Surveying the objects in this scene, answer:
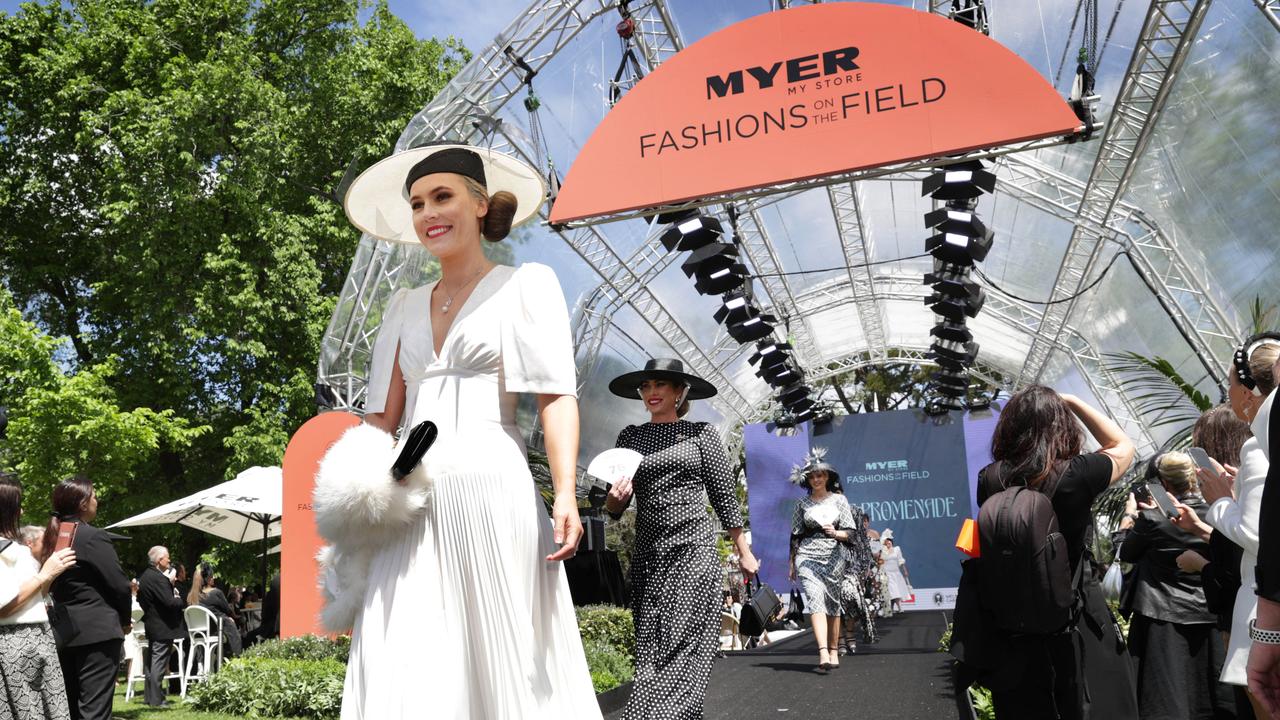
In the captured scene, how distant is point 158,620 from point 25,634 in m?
5.30

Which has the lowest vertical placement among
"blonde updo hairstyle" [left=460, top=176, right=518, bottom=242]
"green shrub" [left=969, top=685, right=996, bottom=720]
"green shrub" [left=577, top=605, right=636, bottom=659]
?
"green shrub" [left=969, top=685, right=996, bottom=720]

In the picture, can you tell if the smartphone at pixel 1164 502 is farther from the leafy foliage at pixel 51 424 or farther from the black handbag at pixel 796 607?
the leafy foliage at pixel 51 424

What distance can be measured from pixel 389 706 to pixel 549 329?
967 mm

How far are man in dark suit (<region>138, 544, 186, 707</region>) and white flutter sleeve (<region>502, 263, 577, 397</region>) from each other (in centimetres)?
675

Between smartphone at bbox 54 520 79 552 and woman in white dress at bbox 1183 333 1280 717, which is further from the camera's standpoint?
smartphone at bbox 54 520 79 552

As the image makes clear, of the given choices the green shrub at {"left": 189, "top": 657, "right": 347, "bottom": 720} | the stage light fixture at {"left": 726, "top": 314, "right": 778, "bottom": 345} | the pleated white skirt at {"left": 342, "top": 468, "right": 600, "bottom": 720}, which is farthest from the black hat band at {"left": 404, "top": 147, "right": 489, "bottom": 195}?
the stage light fixture at {"left": 726, "top": 314, "right": 778, "bottom": 345}

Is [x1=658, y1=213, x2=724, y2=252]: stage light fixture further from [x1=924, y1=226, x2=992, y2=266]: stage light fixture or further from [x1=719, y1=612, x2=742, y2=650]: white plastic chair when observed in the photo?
[x1=719, y1=612, x2=742, y2=650]: white plastic chair

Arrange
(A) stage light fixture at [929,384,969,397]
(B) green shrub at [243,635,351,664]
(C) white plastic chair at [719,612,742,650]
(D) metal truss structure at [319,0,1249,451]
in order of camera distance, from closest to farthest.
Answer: (B) green shrub at [243,635,351,664] → (D) metal truss structure at [319,0,1249,451] → (C) white plastic chair at [719,612,742,650] → (A) stage light fixture at [929,384,969,397]

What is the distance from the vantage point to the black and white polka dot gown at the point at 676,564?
433 centimetres

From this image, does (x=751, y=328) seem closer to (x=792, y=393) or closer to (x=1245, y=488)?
(x=792, y=393)

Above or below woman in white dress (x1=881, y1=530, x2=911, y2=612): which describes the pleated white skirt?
above

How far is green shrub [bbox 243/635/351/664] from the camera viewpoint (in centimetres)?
838

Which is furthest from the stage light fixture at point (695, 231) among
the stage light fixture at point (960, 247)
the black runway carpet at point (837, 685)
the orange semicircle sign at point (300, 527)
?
the black runway carpet at point (837, 685)

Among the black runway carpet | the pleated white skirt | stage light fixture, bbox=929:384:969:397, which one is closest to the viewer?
the pleated white skirt
